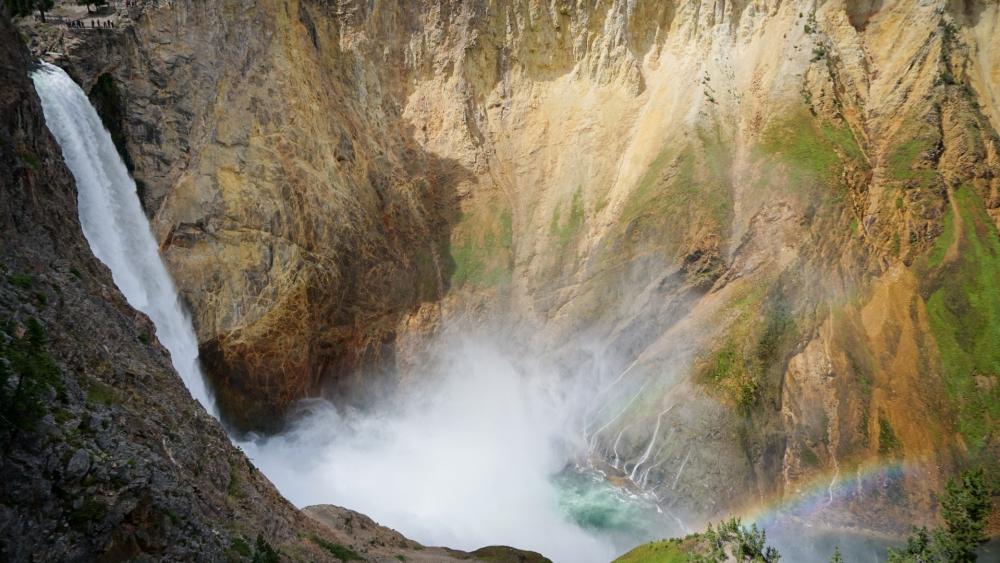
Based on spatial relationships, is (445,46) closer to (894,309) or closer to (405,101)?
(405,101)

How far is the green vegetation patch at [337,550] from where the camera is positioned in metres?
15.2

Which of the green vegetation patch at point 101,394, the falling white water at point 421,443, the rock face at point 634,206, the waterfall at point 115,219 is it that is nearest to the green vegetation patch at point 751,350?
the rock face at point 634,206

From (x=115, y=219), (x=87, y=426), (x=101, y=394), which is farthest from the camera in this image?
(x=115, y=219)

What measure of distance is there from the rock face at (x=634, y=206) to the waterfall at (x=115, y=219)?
92cm

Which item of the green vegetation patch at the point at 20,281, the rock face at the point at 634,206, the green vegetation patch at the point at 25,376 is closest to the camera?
the green vegetation patch at the point at 25,376

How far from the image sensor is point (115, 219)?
24312 mm

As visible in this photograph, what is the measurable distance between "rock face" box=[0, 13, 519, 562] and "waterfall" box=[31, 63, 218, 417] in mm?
5440

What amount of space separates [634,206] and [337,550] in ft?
75.6

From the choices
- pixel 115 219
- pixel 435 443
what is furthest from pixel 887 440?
pixel 115 219

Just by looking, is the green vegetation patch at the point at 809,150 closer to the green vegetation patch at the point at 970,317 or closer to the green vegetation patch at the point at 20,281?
the green vegetation patch at the point at 970,317

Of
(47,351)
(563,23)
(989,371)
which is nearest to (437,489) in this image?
(47,351)

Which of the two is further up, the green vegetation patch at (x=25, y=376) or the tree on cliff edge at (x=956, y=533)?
the green vegetation patch at (x=25, y=376)

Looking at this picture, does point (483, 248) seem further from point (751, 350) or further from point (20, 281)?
point (20, 281)

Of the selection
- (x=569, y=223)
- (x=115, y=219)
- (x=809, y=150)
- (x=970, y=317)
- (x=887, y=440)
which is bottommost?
(x=887, y=440)
